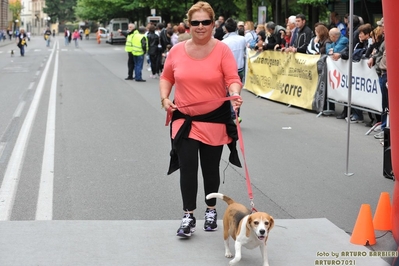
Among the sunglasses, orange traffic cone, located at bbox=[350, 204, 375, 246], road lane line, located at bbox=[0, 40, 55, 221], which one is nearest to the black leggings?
the sunglasses

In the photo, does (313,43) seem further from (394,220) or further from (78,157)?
(394,220)

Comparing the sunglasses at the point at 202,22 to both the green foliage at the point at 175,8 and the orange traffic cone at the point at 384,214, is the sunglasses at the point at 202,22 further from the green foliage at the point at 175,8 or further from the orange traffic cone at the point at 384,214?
the green foliage at the point at 175,8

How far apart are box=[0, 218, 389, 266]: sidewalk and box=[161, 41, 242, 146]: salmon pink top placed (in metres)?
0.85

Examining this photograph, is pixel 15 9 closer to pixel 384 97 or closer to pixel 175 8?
pixel 175 8

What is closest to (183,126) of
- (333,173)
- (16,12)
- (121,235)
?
(121,235)

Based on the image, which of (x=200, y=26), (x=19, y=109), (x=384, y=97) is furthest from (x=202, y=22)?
(x=19, y=109)

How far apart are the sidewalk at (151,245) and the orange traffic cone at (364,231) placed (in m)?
0.08

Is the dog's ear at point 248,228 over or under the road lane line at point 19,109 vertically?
over

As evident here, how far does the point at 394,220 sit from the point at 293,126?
24.5ft

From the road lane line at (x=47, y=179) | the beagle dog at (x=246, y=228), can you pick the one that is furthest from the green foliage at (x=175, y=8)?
the beagle dog at (x=246, y=228)

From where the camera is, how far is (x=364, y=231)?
19.0ft

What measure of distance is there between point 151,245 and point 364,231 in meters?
1.67

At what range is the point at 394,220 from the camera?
5.83 m

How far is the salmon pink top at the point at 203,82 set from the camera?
5.67 meters
